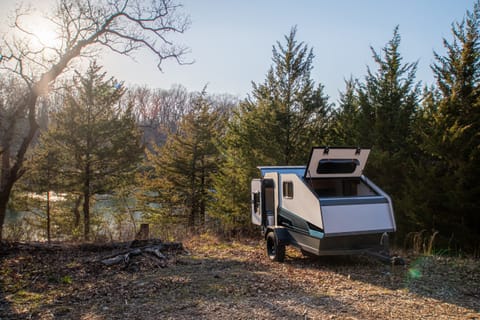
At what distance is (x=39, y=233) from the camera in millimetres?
18047

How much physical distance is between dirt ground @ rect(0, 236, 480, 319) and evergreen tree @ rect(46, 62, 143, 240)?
27.8ft

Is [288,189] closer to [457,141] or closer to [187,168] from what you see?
[457,141]

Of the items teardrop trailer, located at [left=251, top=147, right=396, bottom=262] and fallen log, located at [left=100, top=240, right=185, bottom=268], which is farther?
fallen log, located at [left=100, top=240, right=185, bottom=268]

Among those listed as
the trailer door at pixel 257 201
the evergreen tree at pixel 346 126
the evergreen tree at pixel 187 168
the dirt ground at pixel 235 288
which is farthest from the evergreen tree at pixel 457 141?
the evergreen tree at pixel 187 168

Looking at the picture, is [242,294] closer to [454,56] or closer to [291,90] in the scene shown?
[291,90]

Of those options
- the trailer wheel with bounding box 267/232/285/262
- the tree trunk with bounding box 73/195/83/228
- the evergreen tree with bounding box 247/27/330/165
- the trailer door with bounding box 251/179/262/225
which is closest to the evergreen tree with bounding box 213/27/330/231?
the evergreen tree with bounding box 247/27/330/165

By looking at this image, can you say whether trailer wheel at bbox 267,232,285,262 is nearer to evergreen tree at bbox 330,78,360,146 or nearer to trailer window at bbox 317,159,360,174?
trailer window at bbox 317,159,360,174

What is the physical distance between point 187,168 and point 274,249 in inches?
472

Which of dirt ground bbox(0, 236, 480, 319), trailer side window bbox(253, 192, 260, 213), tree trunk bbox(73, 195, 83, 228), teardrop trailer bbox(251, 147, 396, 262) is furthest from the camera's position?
tree trunk bbox(73, 195, 83, 228)

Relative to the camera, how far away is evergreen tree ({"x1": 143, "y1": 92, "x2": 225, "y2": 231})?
19.1 meters

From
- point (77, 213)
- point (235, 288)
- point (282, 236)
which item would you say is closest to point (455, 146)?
point (282, 236)

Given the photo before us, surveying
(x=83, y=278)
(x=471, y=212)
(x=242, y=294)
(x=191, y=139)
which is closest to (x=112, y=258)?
(x=83, y=278)

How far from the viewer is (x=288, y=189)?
776cm

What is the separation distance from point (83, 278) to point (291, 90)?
9378 millimetres
